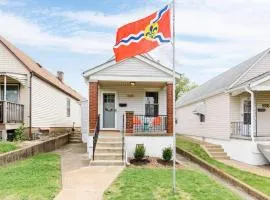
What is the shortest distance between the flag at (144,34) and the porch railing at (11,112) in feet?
30.4

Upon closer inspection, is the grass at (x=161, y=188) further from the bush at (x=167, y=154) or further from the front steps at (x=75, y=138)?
the front steps at (x=75, y=138)

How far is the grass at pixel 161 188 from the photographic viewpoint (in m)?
9.12

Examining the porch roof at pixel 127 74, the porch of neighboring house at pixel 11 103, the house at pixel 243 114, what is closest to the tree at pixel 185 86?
the house at pixel 243 114

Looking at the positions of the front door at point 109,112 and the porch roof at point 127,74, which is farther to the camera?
the front door at point 109,112

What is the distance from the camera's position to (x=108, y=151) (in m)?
15.3

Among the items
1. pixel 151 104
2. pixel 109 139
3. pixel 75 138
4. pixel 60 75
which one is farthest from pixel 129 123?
pixel 60 75

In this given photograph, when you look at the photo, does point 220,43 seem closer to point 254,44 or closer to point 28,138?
point 254,44

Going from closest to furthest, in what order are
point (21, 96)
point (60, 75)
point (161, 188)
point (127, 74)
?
point (161, 188) < point (127, 74) < point (21, 96) < point (60, 75)

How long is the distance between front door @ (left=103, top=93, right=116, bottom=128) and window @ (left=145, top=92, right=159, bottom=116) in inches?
71.5

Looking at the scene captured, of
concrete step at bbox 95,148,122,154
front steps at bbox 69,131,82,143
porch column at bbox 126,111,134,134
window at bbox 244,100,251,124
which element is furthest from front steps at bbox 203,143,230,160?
front steps at bbox 69,131,82,143

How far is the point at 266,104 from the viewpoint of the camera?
19.6 m

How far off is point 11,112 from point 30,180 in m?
9.85

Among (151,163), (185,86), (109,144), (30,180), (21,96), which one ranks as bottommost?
(151,163)

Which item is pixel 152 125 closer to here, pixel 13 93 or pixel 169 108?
pixel 169 108
